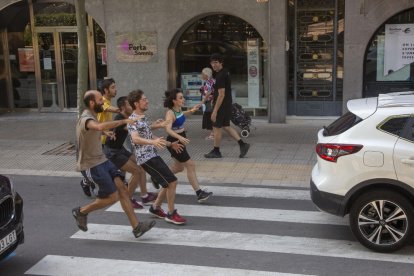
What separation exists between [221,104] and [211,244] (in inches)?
164

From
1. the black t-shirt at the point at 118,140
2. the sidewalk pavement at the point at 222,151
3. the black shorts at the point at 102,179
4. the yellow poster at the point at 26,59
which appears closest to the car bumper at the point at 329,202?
the black shorts at the point at 102,179

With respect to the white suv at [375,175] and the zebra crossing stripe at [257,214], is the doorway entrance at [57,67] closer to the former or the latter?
the zebra crossing stripe at [257,214]

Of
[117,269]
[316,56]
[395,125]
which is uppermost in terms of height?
[316,56]

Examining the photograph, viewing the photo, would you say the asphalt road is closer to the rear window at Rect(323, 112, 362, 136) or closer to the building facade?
the rear window at Rect(323, 112, 362, 136)

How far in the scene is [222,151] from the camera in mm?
10961

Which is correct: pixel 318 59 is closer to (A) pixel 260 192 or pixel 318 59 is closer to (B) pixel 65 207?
(A) pixel 260 192

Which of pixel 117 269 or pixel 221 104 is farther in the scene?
pixel 221 104

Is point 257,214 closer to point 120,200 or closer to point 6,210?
point 120,200

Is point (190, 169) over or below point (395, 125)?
below

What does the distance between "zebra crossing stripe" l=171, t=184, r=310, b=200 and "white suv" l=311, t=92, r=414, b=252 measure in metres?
2.12

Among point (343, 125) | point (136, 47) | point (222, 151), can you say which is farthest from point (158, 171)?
point (136, 47)

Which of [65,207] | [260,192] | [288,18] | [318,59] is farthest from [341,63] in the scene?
[65,207]

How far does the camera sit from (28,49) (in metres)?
16.0

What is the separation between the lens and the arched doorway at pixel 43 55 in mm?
15492
